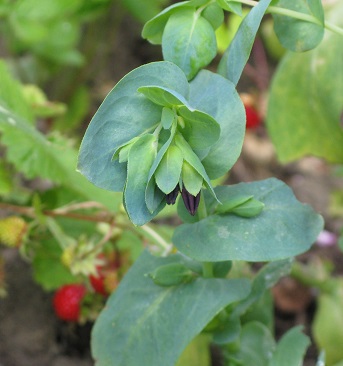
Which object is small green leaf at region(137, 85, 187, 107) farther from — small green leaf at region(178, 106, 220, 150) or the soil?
the soil


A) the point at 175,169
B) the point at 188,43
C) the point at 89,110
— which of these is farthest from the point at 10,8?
the point at 175,169

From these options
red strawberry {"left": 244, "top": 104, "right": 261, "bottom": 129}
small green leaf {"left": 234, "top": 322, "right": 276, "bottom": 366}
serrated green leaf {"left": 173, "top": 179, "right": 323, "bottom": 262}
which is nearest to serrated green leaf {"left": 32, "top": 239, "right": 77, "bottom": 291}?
small green leaf {"left": 234, "top": 322, "right": 276, "bottom": 366}

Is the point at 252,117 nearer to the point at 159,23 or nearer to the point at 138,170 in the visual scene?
the point at 159,23

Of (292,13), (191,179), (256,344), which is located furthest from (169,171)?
(256,344)

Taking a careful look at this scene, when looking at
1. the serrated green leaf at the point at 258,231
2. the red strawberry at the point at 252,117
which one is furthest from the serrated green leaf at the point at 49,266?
the red strawberry at the point at 252,117

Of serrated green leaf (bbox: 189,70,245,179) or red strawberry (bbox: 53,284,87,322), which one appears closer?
serrated green leaf (bbox: 189,70,245,179)
